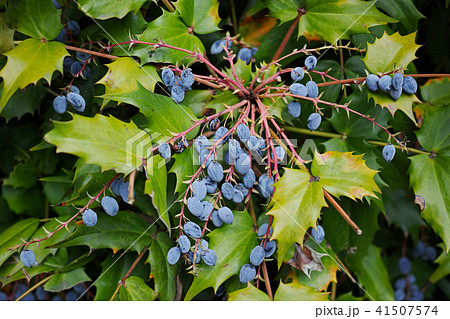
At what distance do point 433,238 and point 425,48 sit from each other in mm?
684

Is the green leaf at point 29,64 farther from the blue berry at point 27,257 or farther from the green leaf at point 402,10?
the green leaf at point 402,10

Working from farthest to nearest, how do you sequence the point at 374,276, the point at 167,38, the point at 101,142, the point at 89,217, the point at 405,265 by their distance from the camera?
1. the point at 405,265
2. the point at 374,276
3. the point at 167,38
4. the point at 89,217
5. the point at 101,142

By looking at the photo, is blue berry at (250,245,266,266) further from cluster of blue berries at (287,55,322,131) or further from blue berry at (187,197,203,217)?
cluster of blue berries at (287,55,322,131)

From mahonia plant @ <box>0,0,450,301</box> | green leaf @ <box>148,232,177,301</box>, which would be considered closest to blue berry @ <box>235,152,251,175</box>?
mahonia plant @ <box>0,0,450,301</box>

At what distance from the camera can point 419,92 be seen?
3.60 ft

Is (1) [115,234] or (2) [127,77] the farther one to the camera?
(1) [115,234]

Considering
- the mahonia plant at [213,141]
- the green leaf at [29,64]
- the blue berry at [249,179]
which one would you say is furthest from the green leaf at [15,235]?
the blue berry at [249,179]

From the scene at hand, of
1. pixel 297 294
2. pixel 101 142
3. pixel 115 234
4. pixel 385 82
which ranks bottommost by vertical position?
pixel 297 294

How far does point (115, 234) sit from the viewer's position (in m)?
0.93

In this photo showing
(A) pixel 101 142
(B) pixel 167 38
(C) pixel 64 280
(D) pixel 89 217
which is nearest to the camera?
(A) pixel 101 142

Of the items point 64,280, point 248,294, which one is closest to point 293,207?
point 248,294

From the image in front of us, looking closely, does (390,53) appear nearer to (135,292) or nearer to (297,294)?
(297,294)

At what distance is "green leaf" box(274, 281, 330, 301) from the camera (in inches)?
32.5

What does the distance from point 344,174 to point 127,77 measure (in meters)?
0.50
